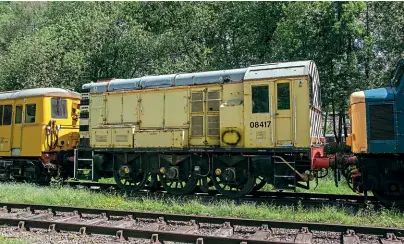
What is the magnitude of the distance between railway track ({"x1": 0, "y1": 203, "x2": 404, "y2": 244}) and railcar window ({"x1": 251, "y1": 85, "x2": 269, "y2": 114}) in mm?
3923

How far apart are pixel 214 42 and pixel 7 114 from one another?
1681 cm

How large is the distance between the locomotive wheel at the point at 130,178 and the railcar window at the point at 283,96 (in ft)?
16.2

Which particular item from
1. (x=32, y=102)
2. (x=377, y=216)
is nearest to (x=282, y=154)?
(x=377, y=216)

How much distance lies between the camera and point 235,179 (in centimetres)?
1102

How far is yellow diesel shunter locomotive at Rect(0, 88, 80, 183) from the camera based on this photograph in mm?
14500

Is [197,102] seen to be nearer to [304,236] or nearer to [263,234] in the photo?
[263,234]

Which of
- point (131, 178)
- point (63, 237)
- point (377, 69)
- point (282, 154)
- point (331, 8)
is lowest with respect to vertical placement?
point (63, 237)

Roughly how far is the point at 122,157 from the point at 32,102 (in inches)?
187

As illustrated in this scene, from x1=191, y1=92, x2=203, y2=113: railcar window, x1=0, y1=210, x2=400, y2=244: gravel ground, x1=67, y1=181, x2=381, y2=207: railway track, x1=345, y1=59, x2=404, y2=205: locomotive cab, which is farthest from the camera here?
x1=191, y1=92, x2=203, y2=113: railcar window

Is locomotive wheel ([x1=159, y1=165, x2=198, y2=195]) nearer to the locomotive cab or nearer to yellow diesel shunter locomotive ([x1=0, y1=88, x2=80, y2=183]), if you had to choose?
yellow diesel shunter locomotive ([x1=0, y1=88, x2=80, y2=183])

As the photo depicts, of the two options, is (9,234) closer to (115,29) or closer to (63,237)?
(63,237)

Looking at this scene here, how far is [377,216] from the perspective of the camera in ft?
27.0

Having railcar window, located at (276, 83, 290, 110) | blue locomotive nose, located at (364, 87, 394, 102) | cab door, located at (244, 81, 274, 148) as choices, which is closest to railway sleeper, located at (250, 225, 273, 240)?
cab door, located at (244, 81, 274, 148)

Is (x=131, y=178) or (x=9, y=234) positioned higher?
(x=131, y=178)
